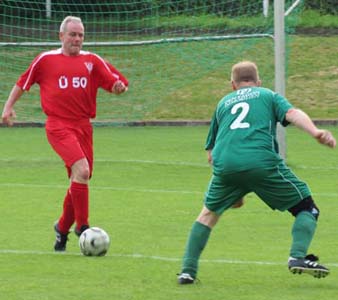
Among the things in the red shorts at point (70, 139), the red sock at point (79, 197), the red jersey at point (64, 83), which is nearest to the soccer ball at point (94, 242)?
the red sock at point (79, 197)

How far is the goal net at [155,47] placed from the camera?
73.3 feet

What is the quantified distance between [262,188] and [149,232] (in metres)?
2.91

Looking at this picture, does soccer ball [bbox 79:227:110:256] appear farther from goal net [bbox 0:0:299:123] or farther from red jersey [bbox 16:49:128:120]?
goal net [bbox 0:0:299:123]

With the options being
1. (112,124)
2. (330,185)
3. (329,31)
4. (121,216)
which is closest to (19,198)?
(121,216)

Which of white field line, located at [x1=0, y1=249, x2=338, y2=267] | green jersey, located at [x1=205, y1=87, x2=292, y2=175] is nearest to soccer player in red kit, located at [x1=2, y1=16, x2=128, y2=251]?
white field line, located at [x1=0, y1=249, x2=338, y2=267]

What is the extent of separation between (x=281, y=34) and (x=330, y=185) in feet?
9.31

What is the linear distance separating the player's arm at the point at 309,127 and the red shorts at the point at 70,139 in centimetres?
250

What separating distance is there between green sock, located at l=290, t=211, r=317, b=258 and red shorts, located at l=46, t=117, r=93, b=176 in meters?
2.49

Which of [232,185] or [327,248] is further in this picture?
[327,248]

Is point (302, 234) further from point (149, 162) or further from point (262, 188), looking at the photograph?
point (149, 162)

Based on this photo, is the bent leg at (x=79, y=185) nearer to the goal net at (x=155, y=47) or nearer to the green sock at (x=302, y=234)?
the green sock at (x=302, y=234)

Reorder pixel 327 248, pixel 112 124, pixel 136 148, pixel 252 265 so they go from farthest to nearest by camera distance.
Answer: pixel 112 124, pixel 136 148, pixel 327 248, pixel 252 265

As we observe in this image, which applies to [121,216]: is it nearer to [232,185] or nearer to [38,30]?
[232,185]

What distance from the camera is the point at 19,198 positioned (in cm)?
1377
